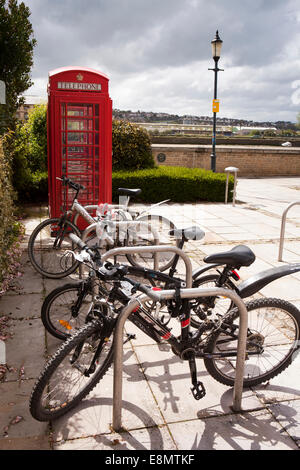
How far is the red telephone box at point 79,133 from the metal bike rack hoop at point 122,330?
4321 mm

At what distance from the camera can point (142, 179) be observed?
435 inches

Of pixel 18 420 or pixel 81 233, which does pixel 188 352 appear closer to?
pixel 18 420

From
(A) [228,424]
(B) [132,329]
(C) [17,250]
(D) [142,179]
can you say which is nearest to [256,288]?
(A) [228,424]

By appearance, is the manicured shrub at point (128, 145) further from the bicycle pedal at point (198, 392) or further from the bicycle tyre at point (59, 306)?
the bicycle pedal at point (198, 392)

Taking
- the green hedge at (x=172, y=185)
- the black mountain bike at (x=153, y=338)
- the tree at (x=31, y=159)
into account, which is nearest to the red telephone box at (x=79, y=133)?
the tree at (x=31, y=159)

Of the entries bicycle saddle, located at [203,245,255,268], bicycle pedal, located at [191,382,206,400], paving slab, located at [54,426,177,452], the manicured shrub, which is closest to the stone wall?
the manicured shrub

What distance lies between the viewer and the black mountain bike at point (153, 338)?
2623mm

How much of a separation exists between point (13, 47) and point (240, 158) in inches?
521

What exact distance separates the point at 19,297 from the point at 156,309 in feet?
5.94

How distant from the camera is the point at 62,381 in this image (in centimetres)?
282

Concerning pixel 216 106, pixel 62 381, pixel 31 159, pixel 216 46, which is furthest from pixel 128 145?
pixel 62 381

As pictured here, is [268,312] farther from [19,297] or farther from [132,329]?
[19,297]

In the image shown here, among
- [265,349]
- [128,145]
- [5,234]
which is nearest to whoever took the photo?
[265,349]
